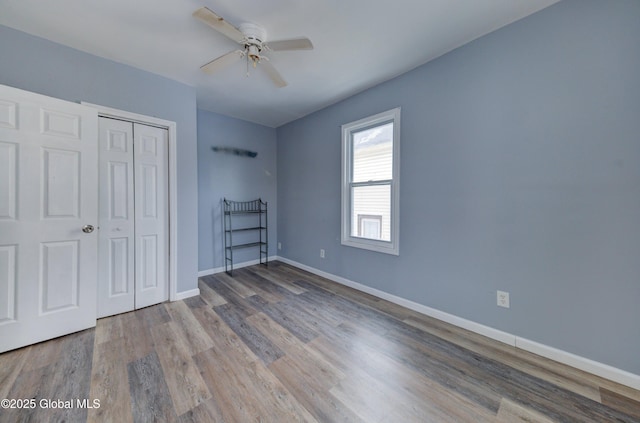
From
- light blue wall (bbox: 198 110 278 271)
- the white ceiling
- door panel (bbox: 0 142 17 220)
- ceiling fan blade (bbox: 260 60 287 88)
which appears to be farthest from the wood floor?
the white ceiling

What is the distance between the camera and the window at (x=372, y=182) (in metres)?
2.72

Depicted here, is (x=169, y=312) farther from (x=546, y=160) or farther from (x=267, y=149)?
(x=546, y=160)

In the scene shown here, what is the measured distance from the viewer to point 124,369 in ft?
5.43

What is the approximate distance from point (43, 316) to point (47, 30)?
7.96 feet

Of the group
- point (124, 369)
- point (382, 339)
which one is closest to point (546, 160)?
point (382, 339)

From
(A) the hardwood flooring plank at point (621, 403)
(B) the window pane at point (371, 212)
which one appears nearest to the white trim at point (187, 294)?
(B) the window pane at point (371, 212)

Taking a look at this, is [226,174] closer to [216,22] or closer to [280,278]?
[280,278]

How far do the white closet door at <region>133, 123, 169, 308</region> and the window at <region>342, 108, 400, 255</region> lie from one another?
224 centimetres

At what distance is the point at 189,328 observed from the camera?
2.19 meters

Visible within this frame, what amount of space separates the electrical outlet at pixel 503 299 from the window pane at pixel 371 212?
3.78ft

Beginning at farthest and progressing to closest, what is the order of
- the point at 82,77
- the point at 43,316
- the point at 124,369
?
the point at 82,77 → the point at 43,316 → the point at 124,369

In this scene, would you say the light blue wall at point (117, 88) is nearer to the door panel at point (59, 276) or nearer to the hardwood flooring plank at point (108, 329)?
the hardwood flooring plank at point (108, 329)

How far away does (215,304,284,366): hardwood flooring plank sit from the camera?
5.99 ft

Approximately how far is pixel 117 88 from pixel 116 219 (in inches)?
53.5
